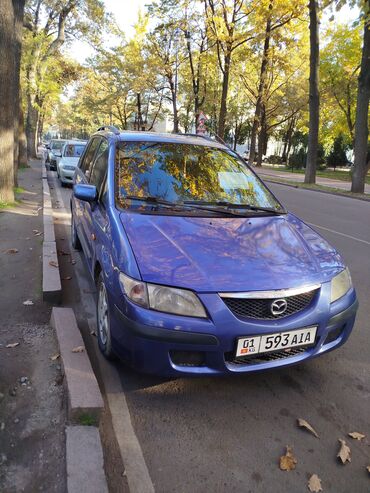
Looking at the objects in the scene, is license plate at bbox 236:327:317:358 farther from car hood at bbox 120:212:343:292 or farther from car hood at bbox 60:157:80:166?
car hood at bbox 60:157:80:166

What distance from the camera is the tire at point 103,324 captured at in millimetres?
3193

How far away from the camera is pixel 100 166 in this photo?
14.5 ft

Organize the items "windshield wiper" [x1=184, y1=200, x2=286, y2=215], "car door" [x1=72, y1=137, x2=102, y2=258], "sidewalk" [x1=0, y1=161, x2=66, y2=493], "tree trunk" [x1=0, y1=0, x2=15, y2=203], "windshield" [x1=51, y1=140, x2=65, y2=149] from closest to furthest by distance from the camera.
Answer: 1. "sidewalk" [x1=0, y1=161, x2=66, y2=493]
2. "windshield wiper" [x1=184, y1=200, x2=286, y2=215]
3. "car door" [x1=72, y1=137, x2=102, y2=258]
4. "tree trunk" [x1=0, y1=0, x2=15, y2=203]
5. "windshield" [x1=51, y1=140, x2=65, y2=149]

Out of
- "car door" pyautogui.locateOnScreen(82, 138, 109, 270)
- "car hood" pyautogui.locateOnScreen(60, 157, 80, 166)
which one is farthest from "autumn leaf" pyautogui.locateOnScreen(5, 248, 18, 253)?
"car hood" pyautogui.locateOnScreen(60, 157, 80, 166)

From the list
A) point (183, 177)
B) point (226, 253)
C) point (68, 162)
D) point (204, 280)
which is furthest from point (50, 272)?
point (68, 162)

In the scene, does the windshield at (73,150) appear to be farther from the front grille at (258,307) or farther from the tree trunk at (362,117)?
the front grille at (258,307)

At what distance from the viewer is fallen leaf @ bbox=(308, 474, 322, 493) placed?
2.30 m

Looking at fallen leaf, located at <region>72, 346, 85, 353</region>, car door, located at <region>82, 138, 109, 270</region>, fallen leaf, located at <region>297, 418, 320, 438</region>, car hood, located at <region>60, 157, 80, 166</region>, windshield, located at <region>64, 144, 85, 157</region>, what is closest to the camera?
→ fallen leaf, located at <region>297, 418, 320, 438</region>

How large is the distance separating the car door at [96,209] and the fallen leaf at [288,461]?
2176mm

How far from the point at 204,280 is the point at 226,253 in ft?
1.20

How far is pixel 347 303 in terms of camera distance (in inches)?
122

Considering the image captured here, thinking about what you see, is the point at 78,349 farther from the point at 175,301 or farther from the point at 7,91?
the point at 7,91

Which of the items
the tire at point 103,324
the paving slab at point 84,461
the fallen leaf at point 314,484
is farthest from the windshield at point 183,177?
the fallen leaf at point 314,484

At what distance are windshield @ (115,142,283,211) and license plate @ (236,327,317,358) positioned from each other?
147 centimetres
